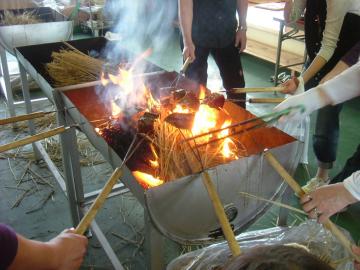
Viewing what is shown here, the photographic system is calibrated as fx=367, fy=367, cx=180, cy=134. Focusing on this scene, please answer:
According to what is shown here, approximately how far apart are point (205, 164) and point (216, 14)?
194cm

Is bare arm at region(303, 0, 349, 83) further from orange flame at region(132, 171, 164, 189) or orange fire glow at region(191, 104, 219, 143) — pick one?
orange flame at region(132, 171, 164, 189)

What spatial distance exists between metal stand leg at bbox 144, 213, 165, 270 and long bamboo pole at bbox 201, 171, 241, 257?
0.27m

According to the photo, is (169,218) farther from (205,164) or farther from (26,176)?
(26,176)

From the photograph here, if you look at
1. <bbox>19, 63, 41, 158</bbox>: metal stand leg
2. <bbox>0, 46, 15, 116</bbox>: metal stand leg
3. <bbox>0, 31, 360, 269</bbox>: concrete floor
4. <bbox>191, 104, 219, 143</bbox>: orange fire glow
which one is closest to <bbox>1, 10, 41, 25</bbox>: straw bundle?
<bbox>0, 46, 15, 116</bbox>: metal stand leg

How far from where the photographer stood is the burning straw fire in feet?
4.86

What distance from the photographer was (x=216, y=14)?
3039mm

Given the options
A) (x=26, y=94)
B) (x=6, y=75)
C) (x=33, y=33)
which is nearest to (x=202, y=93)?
(x=26, y=94)

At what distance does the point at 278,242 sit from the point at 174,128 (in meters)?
0.72

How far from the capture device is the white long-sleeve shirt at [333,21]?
2225mm

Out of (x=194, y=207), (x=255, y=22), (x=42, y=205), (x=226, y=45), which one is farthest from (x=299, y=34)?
(x=194, y=207)

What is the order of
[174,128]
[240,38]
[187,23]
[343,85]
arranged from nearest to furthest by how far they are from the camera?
[174,128], [343,85], [187,23], [240,38]

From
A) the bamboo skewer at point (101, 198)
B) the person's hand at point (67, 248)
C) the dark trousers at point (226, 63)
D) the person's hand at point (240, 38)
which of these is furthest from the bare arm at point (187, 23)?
the person's hand at point (67, 248)

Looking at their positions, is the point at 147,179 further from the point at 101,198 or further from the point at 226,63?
the point at 226,63

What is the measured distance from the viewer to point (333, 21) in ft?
7.52
